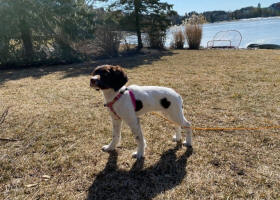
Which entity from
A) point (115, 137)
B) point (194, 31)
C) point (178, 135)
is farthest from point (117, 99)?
point (194, 31)

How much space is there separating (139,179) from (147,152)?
0.55 m

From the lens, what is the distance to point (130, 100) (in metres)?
2.58

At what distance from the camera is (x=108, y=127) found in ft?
12.3

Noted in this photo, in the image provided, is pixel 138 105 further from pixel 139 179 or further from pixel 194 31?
pixel 194 31

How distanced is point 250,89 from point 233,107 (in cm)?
139

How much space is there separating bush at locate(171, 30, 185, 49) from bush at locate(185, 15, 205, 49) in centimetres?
39

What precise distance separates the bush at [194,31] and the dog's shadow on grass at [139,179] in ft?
41.3

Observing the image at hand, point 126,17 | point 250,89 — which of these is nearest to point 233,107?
point 250,89

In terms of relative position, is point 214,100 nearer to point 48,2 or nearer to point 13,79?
point 13,79

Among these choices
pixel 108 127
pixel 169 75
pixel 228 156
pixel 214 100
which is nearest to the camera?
pixel 228 156

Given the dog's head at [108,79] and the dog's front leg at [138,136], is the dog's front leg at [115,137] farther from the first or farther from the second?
the dog's head at [108,79]

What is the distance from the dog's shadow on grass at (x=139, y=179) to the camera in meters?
2.30

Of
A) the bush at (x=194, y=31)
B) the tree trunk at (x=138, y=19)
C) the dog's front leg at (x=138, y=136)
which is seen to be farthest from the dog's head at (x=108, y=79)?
the bush at (x=194, y=31)

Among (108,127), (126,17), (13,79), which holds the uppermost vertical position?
(126,17)
